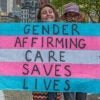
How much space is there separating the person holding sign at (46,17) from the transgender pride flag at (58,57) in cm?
6

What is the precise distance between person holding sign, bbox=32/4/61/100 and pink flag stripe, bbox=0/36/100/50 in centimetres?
24

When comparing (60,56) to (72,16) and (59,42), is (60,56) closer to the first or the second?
(59,42)

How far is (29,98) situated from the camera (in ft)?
29.1

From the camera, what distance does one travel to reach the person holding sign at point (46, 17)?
5609 millimetres

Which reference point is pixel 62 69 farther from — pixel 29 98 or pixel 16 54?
pixel 29 98

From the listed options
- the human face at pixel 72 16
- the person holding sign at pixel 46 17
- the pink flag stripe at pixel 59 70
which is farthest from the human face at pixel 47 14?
the pink flag stripe at pixel 59 70

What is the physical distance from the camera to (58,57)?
5770 millimetres

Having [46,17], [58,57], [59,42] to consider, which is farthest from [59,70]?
[46,17]

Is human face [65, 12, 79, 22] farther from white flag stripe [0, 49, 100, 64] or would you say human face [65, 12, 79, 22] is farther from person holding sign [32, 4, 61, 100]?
white flag stripe [0, 49, 100, 64]

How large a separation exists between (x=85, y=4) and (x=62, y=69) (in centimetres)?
3527

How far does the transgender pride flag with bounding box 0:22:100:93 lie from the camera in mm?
5734

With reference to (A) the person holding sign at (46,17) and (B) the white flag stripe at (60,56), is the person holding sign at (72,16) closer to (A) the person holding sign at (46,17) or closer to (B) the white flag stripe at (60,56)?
(A) the person holding sign at (46,17)

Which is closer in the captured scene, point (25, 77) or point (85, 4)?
point (25, 77)

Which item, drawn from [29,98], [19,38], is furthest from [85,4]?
[19,38]
